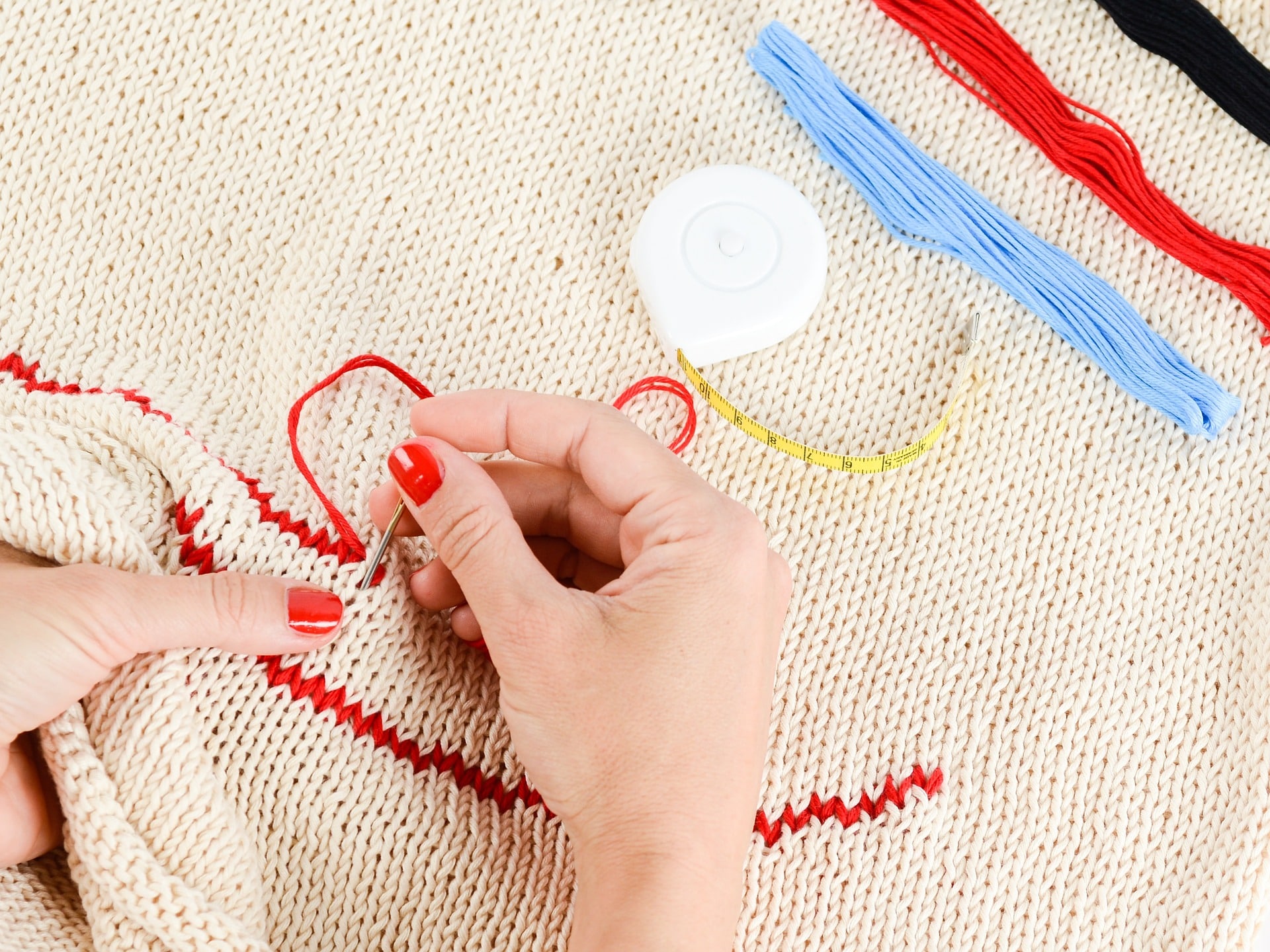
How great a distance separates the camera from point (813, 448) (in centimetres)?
100

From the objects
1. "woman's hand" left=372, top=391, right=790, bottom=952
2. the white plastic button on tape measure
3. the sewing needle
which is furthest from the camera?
the white plastic button on tape measure

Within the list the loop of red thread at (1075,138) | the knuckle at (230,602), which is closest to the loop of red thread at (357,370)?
the knuckle at (230,602)

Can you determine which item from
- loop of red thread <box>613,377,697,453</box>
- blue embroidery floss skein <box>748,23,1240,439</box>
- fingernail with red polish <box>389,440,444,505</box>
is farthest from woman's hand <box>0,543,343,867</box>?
blue embroidery floss skein <box>748,23,1240,439</box>

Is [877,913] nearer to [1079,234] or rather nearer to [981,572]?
[981,572]

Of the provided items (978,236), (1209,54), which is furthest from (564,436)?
(1209,54)

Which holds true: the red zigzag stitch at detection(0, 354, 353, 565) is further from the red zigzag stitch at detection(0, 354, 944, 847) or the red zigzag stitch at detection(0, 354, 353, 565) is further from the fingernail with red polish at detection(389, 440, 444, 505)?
the fingernail with red polish at detection(389, 440, 444, 505)

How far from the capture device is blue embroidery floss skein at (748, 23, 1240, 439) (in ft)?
3.30

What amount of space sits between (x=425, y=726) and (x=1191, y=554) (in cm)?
74

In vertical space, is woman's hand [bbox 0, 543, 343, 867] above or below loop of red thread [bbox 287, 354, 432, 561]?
below

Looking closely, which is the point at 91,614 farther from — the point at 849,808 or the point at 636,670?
the point at 849,808

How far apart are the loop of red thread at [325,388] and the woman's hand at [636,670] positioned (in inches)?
5.0

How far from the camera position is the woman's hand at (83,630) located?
73cm

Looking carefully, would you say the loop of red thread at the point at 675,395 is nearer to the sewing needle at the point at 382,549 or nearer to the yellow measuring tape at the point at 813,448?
the yellow measuring tape at the point at 813,448

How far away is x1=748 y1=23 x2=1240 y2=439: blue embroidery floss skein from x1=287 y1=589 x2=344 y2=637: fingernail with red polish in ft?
2.12
